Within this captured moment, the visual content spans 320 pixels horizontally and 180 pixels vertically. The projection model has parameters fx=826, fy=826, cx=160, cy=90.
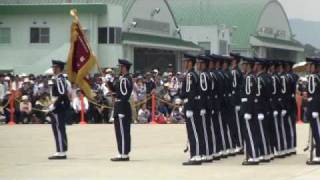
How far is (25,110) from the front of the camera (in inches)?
1180

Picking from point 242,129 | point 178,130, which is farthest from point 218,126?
point 178,130

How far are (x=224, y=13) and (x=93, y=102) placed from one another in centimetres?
5059

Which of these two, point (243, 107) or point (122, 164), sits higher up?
point (243, 107)

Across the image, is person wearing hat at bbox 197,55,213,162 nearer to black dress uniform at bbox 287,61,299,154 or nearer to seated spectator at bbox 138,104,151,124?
black dress uniform at bbox 287,61,299,154

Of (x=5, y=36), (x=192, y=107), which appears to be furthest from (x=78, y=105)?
(x=5, y=36)

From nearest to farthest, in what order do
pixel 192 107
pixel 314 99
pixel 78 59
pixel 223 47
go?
pixel 314 99
pixel 192 107
pixel 78 59
pixel 223 47

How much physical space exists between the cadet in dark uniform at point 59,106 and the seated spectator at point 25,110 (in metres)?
12.2

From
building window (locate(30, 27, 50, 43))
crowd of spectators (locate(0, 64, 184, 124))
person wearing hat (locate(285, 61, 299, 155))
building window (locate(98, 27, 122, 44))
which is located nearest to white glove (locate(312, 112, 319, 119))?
person wearing hat (locate(285, 61, 299, 155))

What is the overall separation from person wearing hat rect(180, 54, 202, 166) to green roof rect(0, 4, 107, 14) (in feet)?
110

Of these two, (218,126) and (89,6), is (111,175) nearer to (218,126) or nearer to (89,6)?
(218,126)

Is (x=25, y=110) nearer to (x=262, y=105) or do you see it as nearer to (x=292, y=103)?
(x=292, y=103)

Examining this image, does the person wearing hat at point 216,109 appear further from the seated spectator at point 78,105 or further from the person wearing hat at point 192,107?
the seated spectator at point 78,105

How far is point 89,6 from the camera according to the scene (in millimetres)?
49062

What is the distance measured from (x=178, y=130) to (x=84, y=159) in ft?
31.3
